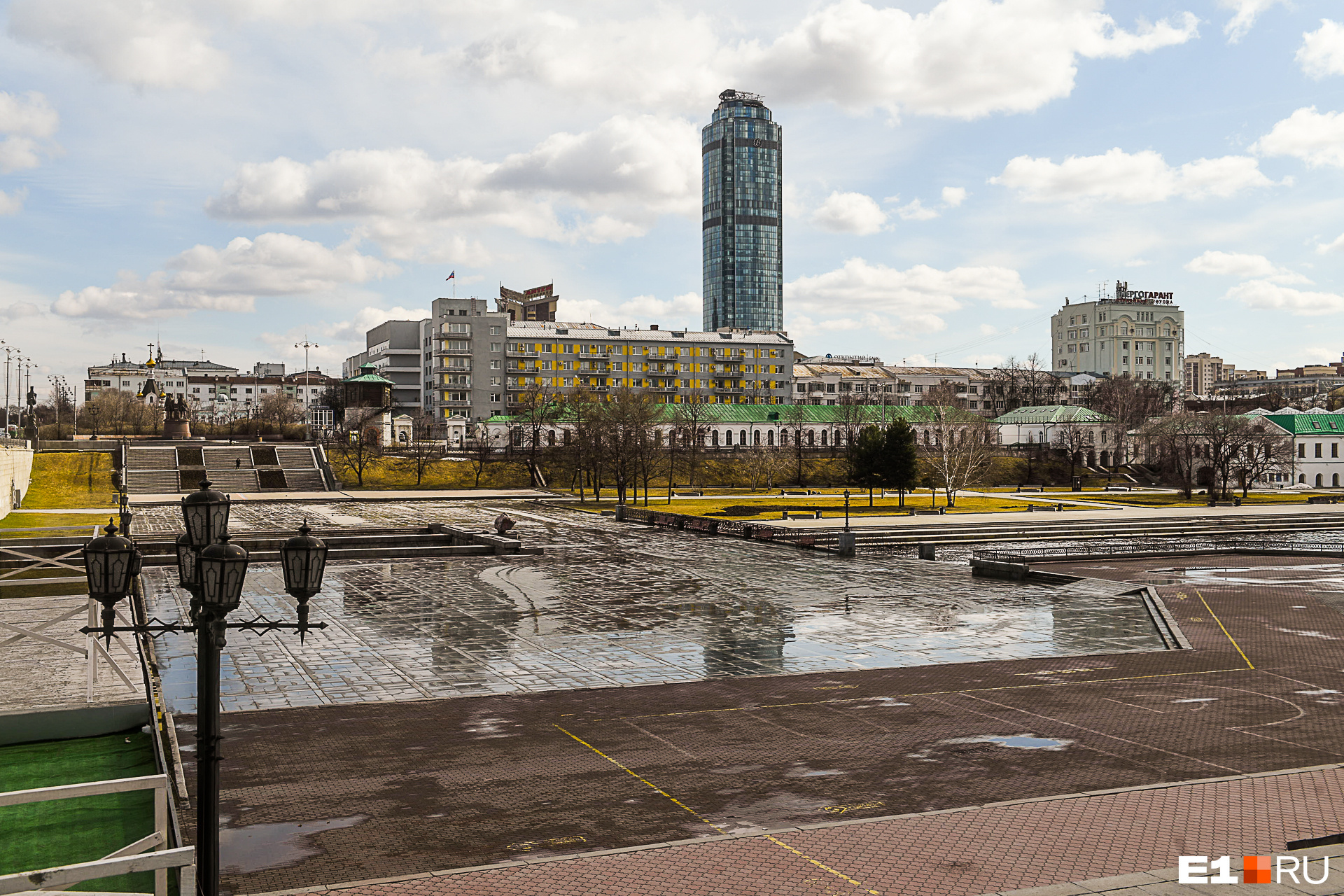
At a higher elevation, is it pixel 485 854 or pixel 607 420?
pixel 607 420

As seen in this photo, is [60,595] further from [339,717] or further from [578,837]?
[578,837]

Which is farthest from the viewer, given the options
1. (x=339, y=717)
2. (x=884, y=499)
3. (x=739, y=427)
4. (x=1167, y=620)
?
(x=739, y=427)

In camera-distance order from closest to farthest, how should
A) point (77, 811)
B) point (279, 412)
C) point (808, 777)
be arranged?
point (77, 811)
point (808, 777)
point (279, 412)

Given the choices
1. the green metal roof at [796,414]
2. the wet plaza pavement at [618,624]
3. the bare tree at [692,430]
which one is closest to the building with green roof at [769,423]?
the green metal roof at [796,414]

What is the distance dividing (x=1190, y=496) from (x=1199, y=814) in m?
76.0

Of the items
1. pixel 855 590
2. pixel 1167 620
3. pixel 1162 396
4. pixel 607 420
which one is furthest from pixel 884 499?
pixel 1162 396

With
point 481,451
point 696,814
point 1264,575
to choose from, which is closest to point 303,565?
point 696,814

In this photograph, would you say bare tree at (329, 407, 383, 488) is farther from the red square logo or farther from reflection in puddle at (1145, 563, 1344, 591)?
the red square logo

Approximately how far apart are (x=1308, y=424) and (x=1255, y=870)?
109264 mm

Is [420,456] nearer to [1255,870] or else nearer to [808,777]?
[808,777]

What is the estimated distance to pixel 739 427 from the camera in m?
123

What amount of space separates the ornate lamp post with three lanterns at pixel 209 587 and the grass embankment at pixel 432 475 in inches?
2998

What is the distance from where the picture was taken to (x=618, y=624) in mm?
25938

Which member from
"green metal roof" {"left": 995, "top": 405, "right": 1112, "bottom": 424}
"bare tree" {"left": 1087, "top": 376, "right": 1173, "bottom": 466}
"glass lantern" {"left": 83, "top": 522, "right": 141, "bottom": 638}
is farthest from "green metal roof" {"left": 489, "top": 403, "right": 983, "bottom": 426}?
"glass lantern" {"left": 83, "top": 522, "right": 141, "bottom": 638}
